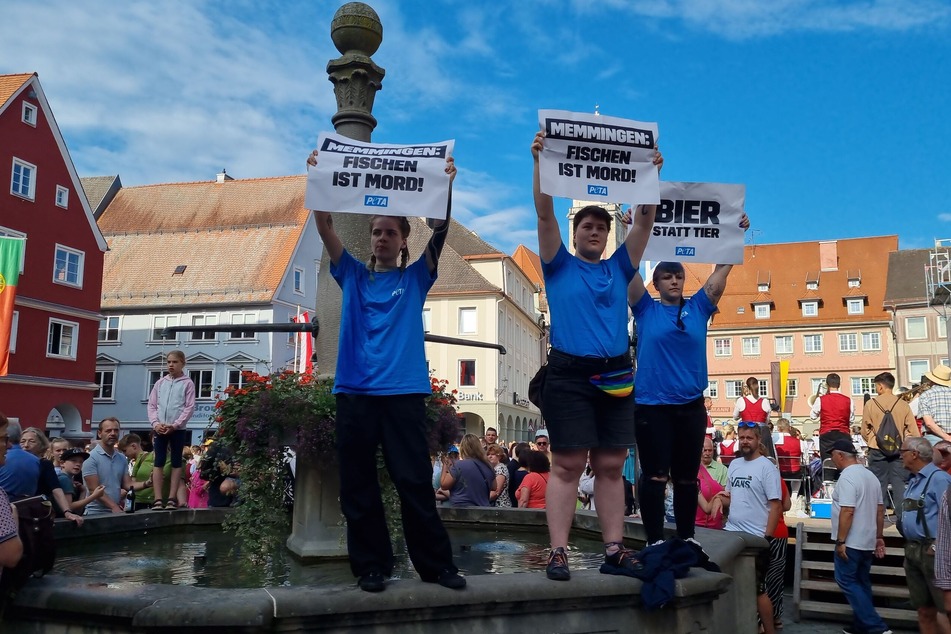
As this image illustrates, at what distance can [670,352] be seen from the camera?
528cm

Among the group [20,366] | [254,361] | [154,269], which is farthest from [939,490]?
[154,269]

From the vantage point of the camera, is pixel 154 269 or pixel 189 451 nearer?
pixel 189 451

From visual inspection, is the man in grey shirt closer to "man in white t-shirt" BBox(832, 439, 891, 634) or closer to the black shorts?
the black shorts

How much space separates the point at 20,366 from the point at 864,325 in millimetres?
54051

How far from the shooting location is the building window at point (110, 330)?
44.6 meters

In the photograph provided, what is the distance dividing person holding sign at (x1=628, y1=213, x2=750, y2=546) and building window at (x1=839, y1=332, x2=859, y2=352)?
61.3 meters

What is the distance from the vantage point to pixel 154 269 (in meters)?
46.3

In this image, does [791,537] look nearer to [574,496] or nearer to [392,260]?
[574,496]

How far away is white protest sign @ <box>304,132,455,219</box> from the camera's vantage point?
4.65 m

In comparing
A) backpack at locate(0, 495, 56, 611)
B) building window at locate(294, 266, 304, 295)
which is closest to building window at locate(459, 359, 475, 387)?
building window at locate(294, 266, 304, 295)

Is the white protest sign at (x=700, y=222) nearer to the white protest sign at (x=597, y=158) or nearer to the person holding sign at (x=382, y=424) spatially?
the white protest sign at (x=597, y=158)

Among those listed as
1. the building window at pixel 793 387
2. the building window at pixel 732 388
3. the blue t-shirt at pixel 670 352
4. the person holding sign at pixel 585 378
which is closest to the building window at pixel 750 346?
the building window at pixel 732 388

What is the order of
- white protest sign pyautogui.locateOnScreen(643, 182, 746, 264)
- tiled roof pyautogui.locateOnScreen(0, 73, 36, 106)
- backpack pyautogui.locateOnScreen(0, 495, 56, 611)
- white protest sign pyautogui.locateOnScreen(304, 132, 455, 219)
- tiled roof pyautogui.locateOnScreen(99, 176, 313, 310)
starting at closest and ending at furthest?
backpack pyautogui.locateOnScreen(0, 495, 56, 611) < white protest sign pyautogui.locateOnScreen(304, 132, 455, 219) < white protest sign pyautogui.locateOnScreen(643, 182, 746, 264) < tiled roof pyautogui.locateOnScreen(0, 73, 36, 106) < tiled roof pyautogui.locateOnScreen(99, 176, 313, 310)

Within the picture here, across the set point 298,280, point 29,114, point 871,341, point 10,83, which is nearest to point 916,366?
point 871,341
